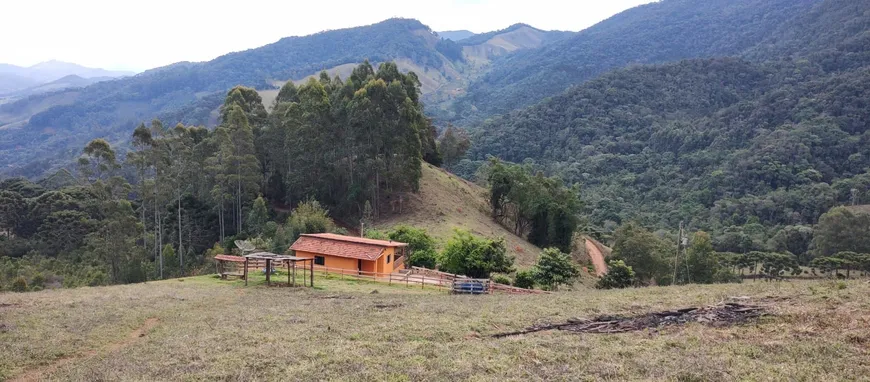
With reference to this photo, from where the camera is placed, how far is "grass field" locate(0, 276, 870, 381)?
12086 millimetres

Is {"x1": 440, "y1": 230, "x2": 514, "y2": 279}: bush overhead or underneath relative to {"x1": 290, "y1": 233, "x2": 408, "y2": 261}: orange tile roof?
underneath

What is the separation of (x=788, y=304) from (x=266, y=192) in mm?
48483

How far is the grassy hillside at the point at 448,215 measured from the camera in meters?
43.3

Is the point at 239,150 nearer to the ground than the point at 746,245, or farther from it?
farther from it

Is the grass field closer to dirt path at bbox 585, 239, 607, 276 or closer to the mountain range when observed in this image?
dirt path at bbox 585, 239, 607, 276

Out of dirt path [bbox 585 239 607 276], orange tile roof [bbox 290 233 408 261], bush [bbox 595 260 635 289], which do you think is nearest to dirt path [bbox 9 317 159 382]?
orange tile roof [bbox 290 233 408 261]

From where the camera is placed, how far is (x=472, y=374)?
12.1m

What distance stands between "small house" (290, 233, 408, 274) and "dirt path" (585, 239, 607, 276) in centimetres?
2745

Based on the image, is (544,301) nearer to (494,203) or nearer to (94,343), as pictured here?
(94,343)

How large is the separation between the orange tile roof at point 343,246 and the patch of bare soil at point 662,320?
14.6 metres

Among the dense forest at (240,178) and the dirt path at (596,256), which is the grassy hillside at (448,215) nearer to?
the dense forest at (240,178)

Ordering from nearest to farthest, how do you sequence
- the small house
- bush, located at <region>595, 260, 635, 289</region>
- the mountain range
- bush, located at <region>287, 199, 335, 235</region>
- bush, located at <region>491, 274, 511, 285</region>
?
bush, located at <region>491, 274, 511, 285</region> → the small house → bush, located at <region>595, 260, 635, 289</region> → bush, located at <region>287, 199, 335, 235</region> → the mountain range

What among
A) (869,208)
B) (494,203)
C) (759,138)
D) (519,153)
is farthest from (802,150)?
(494,203)

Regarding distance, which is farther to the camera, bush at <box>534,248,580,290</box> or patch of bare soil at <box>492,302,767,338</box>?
bush at <box>534,248,580,290</box>
